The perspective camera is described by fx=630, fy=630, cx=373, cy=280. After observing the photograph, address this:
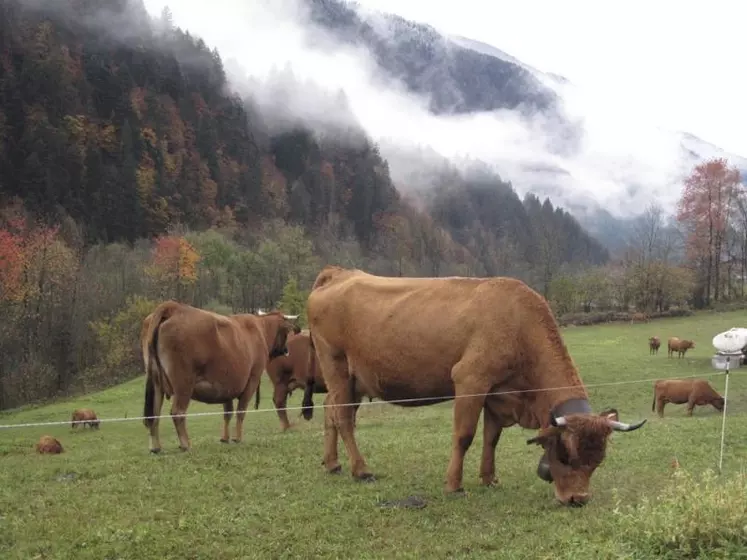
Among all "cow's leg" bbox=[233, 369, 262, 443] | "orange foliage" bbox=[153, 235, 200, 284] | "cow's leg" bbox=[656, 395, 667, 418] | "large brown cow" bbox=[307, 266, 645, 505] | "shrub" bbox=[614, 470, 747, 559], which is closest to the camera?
"shrub" bbox=[614, 470, 747, 559]

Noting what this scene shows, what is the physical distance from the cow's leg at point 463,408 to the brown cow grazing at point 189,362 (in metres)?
5.94

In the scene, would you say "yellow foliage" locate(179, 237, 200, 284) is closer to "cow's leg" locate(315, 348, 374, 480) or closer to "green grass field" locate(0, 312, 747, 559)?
"green grass field" locate(0, 312, 747, 559)

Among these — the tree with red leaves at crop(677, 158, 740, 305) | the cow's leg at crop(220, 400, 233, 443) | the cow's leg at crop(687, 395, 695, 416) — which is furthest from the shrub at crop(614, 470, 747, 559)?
the tree with red leaves at crop(677, 158, 740, 305)

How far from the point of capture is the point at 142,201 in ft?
309

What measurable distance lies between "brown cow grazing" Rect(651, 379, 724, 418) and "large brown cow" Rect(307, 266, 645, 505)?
16717mm

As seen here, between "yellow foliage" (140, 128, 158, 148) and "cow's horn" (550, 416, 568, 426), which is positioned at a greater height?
"yellow foliage" (140, 128, 158, 148)

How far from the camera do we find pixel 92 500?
823cm

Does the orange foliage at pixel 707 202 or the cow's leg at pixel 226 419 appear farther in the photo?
the orange foliage at pixel 707 202

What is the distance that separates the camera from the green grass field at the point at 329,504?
6332 millimetres

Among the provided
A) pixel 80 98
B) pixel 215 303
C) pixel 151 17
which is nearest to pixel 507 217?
pixel 151 17

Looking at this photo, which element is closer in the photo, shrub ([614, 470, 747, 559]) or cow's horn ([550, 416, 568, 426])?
shrub ([614, 470, 747, 559])

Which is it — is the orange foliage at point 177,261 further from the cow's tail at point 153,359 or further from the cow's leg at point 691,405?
the cow's tail at point 153,359

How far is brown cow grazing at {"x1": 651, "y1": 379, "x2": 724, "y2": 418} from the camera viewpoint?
2282cm

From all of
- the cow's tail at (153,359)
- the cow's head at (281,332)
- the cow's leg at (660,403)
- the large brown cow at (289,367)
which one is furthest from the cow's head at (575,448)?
the cow's leg at (660,403)
